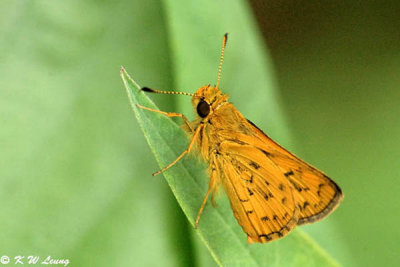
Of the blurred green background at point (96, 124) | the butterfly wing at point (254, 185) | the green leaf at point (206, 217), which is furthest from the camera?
the butterfly wing at point (254, 185)

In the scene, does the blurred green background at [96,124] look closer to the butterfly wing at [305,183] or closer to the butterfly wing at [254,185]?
the butterfly wing at [254,185]

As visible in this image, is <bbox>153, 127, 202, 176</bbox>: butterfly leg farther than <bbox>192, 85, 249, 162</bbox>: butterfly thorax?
No

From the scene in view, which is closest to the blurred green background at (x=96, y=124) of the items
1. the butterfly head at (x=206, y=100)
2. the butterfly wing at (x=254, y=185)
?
the butterfly head at (x=206, y=100)

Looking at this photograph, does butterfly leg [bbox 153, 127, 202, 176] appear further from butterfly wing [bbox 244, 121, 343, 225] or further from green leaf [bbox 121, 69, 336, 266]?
butterfly wing [bbox 244, 121, 343, 225]

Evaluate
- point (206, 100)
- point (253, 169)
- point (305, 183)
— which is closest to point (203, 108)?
point (206, 100)

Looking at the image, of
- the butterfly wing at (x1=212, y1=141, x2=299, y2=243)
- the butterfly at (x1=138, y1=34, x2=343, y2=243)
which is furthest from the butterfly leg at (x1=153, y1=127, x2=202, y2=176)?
the butterfly wing at (x1=212, y1=141, x2=299, y2=243)

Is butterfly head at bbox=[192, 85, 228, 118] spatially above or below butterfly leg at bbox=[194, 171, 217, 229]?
above

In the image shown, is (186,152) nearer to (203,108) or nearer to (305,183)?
(203,108)
